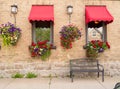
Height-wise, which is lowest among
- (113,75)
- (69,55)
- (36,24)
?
(113,75)

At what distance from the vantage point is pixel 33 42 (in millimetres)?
12359

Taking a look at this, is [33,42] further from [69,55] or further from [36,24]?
[69,55]

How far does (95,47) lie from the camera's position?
1212 cm

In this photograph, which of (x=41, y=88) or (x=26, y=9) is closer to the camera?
(x=41, y=88)

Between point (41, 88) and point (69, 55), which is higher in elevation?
point (69, 55)

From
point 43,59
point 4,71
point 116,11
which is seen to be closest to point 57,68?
point 43,59

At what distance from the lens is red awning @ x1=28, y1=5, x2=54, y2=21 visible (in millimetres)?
11641

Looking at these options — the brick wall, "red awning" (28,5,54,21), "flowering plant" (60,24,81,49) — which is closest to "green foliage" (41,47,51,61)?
the brick wall

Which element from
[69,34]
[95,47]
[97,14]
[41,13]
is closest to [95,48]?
[95,47]

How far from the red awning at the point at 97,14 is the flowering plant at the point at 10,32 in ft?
10.0

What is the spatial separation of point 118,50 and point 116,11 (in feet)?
5.74

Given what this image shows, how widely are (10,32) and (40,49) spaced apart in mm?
1468

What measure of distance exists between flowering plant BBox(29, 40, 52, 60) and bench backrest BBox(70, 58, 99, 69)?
3.78 ft

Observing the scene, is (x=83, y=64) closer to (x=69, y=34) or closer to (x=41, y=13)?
(x=69, y=34)
